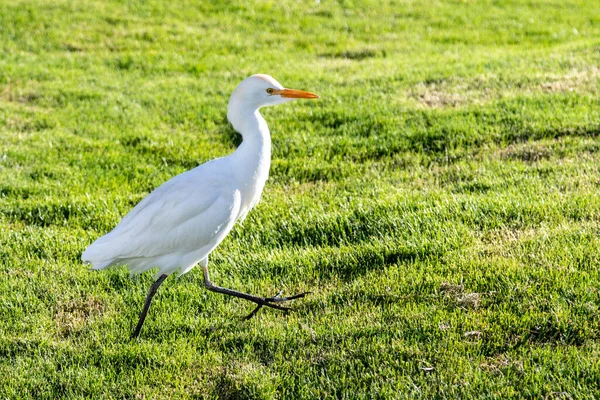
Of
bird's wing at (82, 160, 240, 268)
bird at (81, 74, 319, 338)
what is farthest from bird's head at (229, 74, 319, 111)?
bird's wing at (82, 160, 240, 268)

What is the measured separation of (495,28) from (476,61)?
11.5 ft

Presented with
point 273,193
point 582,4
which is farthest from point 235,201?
point 582,4

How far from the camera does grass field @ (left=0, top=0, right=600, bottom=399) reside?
15.0 feet

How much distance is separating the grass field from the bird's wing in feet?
1.67

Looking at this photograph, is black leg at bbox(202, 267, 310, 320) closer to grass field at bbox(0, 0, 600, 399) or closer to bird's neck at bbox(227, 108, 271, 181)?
grass field at bbox(0, 0, 600, 399)

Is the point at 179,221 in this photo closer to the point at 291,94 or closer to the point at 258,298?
the point at 258,298

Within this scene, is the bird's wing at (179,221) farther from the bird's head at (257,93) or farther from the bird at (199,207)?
the bird's head at (257,93)

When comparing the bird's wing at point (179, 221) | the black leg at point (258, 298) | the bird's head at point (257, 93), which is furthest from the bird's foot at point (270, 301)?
the bird's head at point (257, 93)

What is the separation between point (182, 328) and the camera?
5168 millimetres

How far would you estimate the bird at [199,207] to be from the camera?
5023 millimetres

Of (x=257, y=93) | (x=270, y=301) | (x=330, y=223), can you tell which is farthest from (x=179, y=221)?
(x=330, y=223)

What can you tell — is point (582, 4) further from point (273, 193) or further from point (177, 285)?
point (177, 285)

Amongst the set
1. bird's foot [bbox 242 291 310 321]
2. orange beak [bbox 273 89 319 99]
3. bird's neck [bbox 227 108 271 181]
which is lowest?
bird's foot [bbox 242 291 310 321]

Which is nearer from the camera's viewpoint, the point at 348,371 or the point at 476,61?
the point at 348,371
